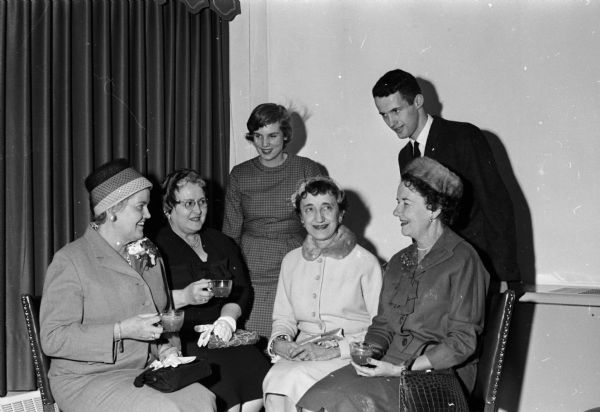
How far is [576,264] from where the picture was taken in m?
4.30

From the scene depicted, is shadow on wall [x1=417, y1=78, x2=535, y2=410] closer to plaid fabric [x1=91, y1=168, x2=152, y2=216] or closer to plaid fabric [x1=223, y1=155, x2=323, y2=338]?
plaid fabric [x1=223, y1=155, x2=323, y2=338]

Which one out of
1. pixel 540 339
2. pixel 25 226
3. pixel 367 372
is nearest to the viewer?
pixel 367 372

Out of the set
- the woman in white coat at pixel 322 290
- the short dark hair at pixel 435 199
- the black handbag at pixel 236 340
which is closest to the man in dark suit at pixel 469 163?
the short dark hair at pixel 435 199

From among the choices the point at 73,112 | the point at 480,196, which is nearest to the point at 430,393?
the point at 480,196

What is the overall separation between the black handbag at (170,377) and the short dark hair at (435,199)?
1.25 m

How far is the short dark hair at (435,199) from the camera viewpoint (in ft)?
10.9

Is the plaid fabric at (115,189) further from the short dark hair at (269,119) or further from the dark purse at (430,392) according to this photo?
the dark purse at (430,392)

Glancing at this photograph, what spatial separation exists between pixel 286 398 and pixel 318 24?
9.02ft

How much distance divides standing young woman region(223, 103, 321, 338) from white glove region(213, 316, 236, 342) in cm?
55

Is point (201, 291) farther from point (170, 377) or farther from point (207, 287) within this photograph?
point (170, 377)

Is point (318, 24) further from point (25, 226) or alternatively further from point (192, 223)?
point (25, 226)

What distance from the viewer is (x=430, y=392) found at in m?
2.97

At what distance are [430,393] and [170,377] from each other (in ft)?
3.49

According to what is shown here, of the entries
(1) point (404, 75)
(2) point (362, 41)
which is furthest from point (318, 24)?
(1) point (404, 75)
